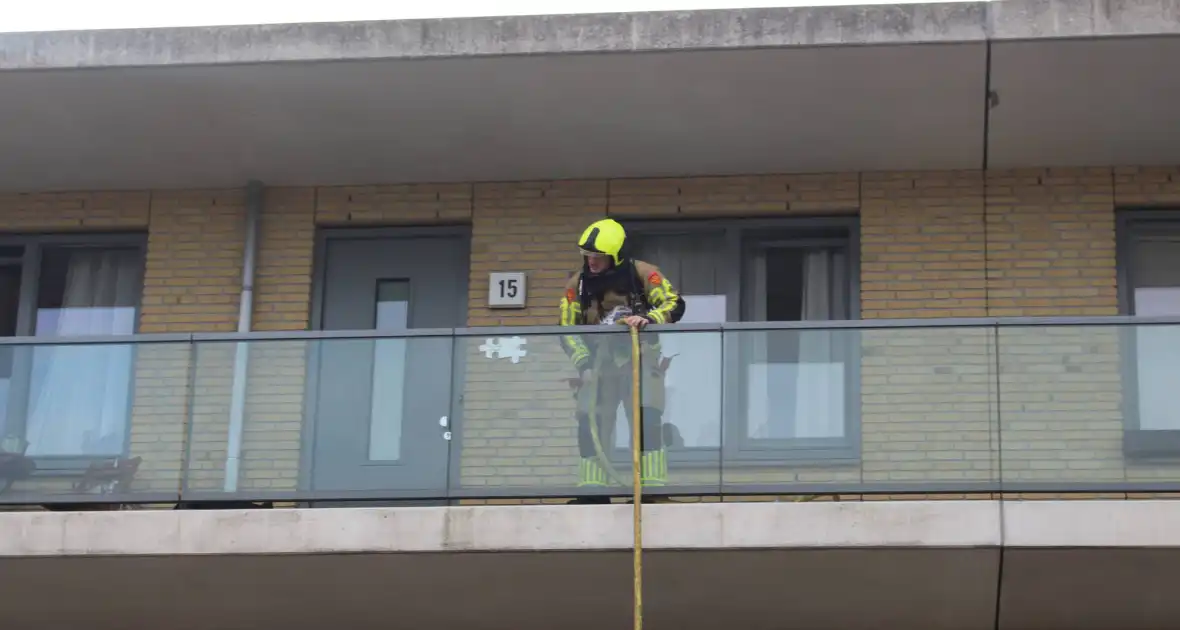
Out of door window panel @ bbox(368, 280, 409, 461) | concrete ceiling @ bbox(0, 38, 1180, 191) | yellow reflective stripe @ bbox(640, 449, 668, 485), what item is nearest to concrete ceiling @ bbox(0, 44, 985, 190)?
concrete ceiling @ bbox(0, 38, 1180, 191)

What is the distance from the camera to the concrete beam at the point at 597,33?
1159 centimetres

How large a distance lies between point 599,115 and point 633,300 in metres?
1.70

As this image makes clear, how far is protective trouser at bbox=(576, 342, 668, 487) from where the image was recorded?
1079 cm

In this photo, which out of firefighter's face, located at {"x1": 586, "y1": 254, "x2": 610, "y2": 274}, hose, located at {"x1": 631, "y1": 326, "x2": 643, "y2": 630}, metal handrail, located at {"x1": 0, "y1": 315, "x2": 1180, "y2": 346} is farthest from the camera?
firefighter's face, located at {"x1": 586, "y1": 254, "x2": 610, "y2": 274}

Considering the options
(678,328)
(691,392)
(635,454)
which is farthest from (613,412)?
(678,328)

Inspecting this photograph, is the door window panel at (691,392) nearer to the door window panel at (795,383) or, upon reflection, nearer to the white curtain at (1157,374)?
the door window panel at (795,383)

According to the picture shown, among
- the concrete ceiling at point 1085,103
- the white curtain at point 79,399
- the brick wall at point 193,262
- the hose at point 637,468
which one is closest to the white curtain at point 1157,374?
the concrete ceiling at point 1085,103

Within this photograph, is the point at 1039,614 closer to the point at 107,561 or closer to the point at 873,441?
the point at 873,441

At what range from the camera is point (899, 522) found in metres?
10.6

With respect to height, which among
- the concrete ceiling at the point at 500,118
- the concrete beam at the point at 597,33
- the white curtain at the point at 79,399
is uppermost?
the concrete beam at the point at 597,33

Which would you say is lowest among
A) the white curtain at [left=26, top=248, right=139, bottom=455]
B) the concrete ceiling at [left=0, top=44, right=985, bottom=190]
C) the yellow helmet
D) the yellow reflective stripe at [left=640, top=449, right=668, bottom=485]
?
the yellow reflective stripe at [left=640, top=449, right=668, bottom=485]

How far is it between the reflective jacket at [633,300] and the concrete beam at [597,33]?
4.69 ft

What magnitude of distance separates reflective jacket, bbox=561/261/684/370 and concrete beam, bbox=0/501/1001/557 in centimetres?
117

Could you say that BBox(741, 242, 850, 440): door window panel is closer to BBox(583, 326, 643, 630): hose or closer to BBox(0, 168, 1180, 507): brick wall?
BBox(0, 168, 1180, 507): brick wall
